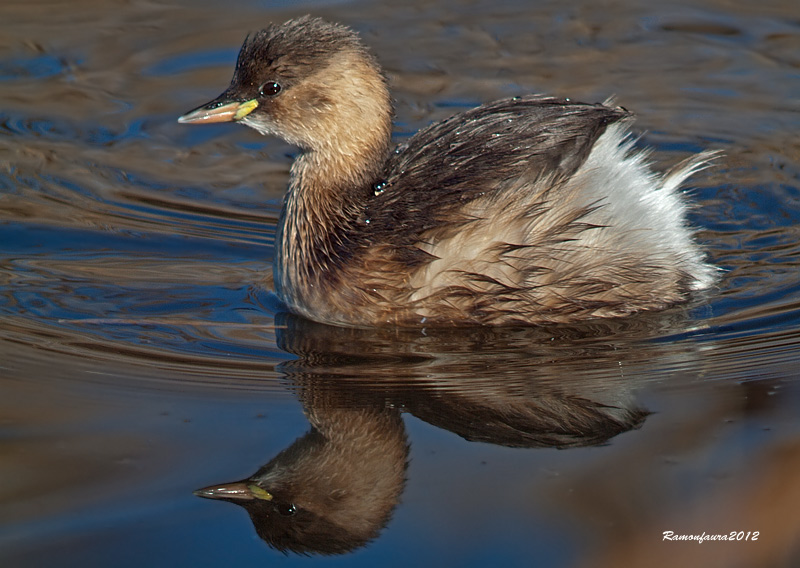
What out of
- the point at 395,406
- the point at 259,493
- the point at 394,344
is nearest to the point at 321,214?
the point at 394,344

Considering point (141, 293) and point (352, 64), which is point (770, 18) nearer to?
point (352, 64)

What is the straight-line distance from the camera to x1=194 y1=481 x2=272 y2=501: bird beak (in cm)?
373

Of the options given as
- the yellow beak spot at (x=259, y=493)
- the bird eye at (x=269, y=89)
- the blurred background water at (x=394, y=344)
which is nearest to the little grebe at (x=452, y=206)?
the bird eye at (x=269, y=89)

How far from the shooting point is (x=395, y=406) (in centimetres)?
430

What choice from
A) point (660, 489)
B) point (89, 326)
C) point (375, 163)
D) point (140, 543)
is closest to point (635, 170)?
point (375, 163)

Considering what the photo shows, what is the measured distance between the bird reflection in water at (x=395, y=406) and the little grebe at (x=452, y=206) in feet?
0.54

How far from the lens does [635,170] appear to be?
5434mm

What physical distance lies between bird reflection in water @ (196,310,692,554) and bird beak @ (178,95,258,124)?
1021 mm

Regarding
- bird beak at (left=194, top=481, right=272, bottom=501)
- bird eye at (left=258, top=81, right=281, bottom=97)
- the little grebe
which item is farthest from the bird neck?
bird beak at (left=194, top=481, right=272, bottom=501)

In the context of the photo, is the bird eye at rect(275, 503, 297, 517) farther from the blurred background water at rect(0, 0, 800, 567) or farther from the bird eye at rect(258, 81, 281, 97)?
the bird eye at rect(258, 81, 281, 97)

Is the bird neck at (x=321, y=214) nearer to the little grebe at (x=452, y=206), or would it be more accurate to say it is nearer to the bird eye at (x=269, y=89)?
the little grebe at (x=452, y=206)

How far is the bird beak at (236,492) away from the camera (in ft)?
12.2

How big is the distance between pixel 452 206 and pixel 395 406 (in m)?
1.14

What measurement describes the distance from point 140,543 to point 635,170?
2.92 m
